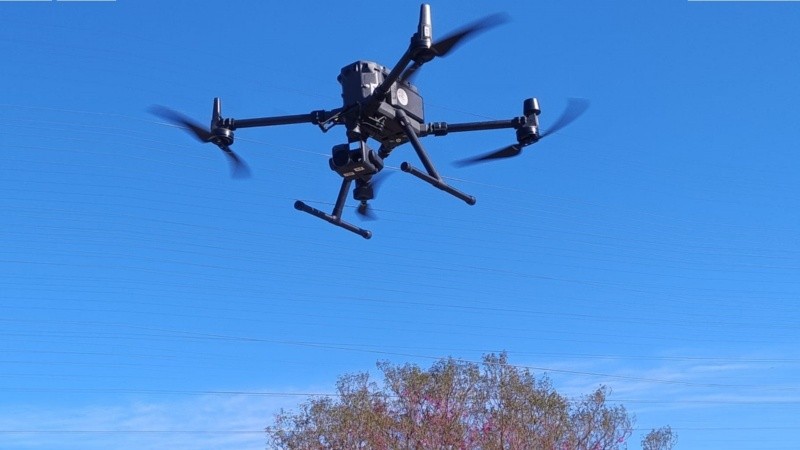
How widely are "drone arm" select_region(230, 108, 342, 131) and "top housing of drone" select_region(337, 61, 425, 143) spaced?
229 mm

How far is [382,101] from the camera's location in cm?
841

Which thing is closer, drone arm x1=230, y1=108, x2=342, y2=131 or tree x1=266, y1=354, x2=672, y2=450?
drone arm x1=230, y1=108, x2=342, y2=131

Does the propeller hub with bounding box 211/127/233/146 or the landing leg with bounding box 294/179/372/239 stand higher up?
the propeller hub with bounding box 211/127/233/146

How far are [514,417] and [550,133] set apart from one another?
48.1 feet

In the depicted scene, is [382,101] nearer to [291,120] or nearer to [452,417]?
[291,120]

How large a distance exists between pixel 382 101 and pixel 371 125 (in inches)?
12.8

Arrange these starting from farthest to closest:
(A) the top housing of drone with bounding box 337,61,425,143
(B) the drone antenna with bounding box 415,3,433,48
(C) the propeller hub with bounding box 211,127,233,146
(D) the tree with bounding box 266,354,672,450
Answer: (D) the tree with bounding box 266,354,672,450 < (C) the propeller hub with bounding box 211,127,233,146 < (A) the top housing of drone with bounding box 337,61,425,143 < (B) the drone antenna with bounding box 415,3,433,48

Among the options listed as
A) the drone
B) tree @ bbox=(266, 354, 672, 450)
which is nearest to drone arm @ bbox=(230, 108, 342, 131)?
the drone

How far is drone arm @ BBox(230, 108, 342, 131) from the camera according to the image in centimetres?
880

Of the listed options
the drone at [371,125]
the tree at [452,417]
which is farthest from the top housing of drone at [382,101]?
the tree at [452,417]

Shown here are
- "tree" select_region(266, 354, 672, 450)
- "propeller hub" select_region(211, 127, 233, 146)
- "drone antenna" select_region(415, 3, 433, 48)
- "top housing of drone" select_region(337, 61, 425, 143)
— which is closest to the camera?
"drone antenna" select_region(415, 3, 433, 48)

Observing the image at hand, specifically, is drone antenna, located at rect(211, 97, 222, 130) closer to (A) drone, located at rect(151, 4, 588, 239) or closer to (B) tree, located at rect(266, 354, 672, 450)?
(A) drone, located at rect(151, 4, 588, 239)

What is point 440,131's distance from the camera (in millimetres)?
9109

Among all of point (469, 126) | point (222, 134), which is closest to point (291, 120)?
point (222, 134)
